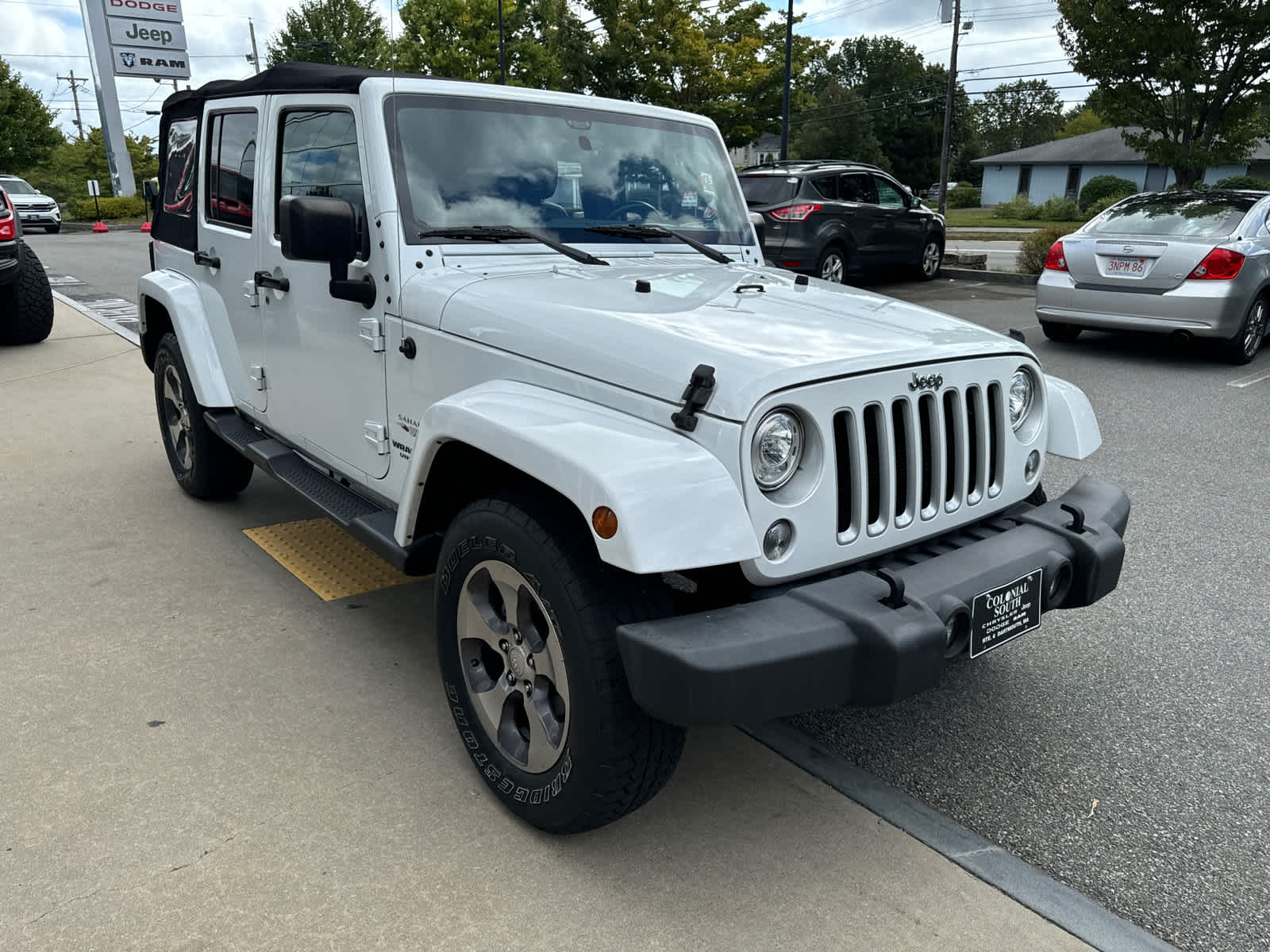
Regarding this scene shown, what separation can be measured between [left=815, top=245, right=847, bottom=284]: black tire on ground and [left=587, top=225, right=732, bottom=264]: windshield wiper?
29.6 feet

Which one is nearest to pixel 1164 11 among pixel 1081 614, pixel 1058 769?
pixel 1081 614

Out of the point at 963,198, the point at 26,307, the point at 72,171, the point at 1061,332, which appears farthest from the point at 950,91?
the point at 72,171

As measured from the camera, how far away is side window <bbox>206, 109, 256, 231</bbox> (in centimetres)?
396

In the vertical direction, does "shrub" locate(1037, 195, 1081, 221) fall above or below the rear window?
below

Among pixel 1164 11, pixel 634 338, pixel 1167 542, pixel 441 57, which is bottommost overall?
pixel 1167 542

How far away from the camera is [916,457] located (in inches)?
96.2

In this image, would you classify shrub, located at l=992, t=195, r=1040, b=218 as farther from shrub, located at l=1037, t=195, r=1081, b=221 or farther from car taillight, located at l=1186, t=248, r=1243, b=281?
car taillight, located at l=1186, t=248, r=1243, b=281

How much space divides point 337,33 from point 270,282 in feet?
150

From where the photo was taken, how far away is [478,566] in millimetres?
2537

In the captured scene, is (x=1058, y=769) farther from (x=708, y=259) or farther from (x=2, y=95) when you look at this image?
(x=2, y=95)

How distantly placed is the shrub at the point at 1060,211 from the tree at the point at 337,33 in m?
29.1

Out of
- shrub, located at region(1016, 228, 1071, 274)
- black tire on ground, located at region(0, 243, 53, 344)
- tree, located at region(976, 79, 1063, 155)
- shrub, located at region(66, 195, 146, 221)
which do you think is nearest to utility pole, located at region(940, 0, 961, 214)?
shrub, located at region(1016, 228, 1071, 274)

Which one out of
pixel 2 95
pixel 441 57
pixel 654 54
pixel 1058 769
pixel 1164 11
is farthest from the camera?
pixel 2 95

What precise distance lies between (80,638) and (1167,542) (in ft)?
15.0
